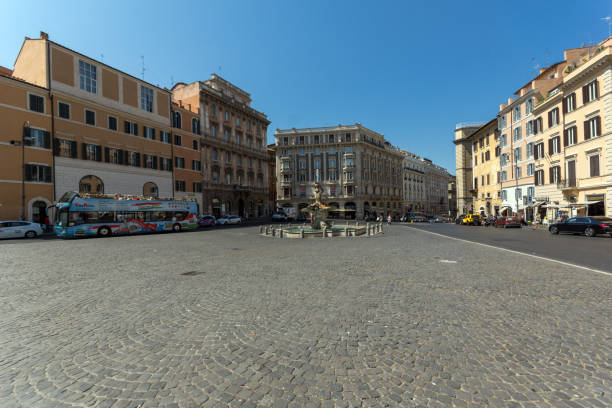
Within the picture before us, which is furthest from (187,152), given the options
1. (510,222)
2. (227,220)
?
(510,222)

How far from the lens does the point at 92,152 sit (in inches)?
1247

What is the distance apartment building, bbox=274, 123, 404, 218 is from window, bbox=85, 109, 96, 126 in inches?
1680

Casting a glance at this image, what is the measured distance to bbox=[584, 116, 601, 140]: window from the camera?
2578cm

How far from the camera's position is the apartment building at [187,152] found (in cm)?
4191

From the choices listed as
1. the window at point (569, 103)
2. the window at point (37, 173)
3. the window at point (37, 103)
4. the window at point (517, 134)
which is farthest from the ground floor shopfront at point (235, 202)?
the window at point (569, 103)

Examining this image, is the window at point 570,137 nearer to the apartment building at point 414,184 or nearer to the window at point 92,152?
the window at point 92,152

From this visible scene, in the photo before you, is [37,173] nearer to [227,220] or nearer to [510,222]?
[227,220]

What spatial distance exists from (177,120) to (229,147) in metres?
11.9

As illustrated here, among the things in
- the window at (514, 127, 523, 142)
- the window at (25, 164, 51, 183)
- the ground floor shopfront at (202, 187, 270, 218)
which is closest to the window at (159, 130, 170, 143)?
the ground floor shopfront at (202, 187, 270, 218)

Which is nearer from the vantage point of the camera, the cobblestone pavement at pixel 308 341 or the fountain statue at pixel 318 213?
the cobblestone pavement at pixel 308 341

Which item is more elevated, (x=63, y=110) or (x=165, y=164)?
(x=63, y=110)

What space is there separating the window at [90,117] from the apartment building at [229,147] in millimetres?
15880

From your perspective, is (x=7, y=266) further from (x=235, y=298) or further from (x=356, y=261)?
(x=356, y=261)

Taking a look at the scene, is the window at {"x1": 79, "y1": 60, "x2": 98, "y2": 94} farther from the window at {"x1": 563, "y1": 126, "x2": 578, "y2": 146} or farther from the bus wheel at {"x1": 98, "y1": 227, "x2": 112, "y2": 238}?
the window at {"x1": 563, "y1": 126, "x2": 578, "y2": 146}
